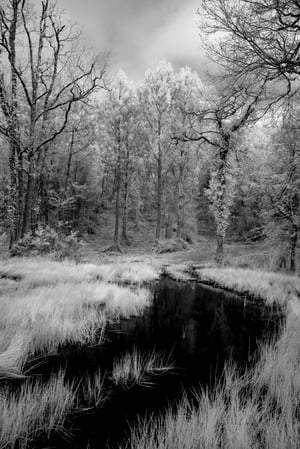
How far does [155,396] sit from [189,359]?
1038mm

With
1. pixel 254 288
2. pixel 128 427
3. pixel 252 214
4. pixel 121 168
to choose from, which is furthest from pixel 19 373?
pixel 252 214

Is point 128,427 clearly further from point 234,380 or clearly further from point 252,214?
point 252,214

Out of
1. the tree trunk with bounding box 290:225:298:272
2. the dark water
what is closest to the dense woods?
the tree trunk with bounding box 290:225:298:272

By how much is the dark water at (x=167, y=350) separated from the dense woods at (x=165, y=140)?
16.6 ft

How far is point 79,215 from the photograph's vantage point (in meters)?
26.0

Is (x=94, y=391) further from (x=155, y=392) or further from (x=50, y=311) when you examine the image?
(x=50, y=311)

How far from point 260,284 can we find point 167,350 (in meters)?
5.70

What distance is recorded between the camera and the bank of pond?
1.86 metres

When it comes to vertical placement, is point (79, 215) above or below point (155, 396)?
above

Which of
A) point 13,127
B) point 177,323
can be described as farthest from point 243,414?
point 13,127

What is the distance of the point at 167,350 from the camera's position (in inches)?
146

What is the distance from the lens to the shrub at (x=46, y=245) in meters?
10.7

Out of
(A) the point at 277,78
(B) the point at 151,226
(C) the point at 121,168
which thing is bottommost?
(B) the point at 151,226

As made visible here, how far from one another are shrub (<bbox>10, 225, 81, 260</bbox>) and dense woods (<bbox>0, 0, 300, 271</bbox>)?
0.23 m
